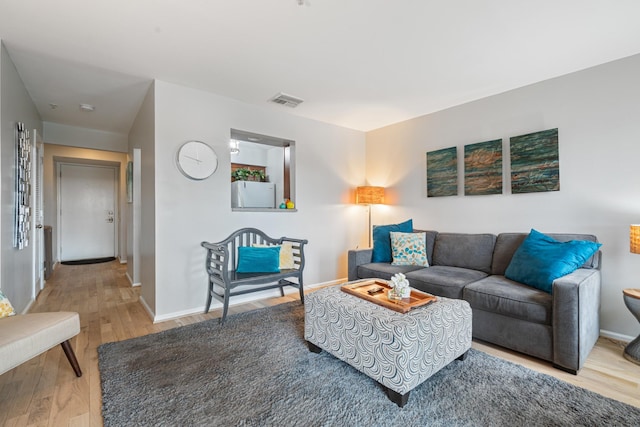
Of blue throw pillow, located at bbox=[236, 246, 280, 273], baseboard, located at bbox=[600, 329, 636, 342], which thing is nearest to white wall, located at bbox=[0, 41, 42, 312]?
blue throw pillow, located at bbox=[236, 246, 280, 273]

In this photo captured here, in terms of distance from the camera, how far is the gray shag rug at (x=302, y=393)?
1507 mm

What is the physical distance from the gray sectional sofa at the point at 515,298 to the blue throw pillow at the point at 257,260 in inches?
40.6

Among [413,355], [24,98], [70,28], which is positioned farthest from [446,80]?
[24,98]

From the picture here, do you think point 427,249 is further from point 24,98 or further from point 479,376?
point 24,98

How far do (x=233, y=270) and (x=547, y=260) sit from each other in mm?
2827

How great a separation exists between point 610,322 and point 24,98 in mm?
5871

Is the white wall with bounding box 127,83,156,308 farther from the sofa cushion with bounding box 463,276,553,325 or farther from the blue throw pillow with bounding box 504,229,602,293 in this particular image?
the blue throw pillow with bounding box 504,229,602,293

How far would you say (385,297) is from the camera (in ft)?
6.82

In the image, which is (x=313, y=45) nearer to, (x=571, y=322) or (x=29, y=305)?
(x=571, y=322)

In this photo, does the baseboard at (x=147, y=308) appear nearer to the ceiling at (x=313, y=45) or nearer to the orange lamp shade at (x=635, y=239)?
the ceiling at (x=313, y=45)

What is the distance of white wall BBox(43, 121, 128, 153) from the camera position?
4461mm

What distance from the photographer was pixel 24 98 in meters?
3.07

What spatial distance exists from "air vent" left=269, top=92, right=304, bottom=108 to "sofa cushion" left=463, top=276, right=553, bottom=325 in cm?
258

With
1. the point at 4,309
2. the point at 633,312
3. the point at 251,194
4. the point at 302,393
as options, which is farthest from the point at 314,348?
the point at 251,194
